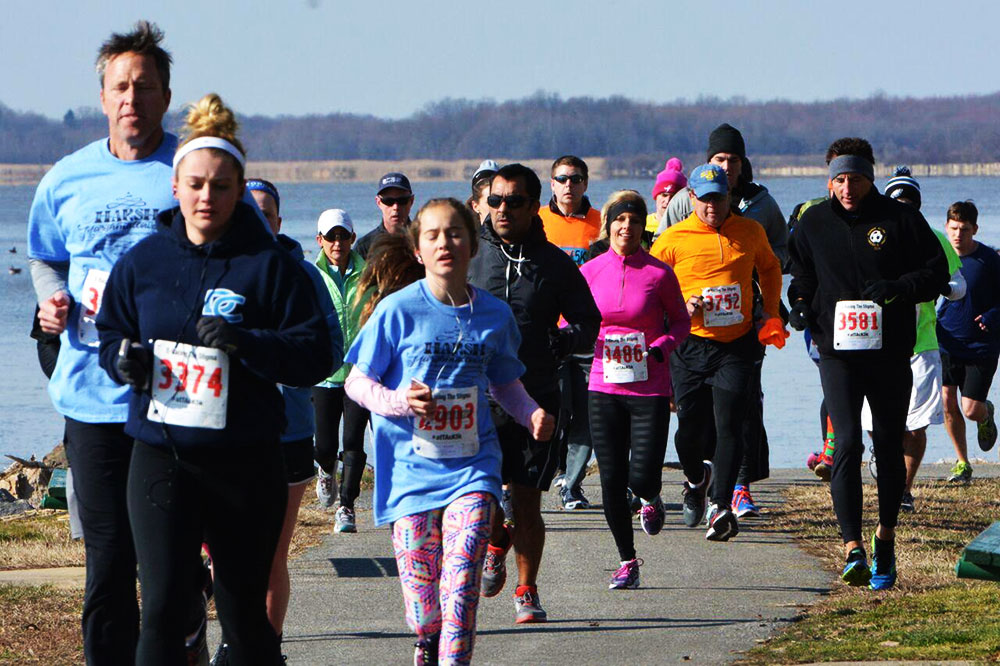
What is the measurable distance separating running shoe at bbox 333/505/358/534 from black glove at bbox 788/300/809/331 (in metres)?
3.04

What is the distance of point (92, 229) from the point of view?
18.3 feet

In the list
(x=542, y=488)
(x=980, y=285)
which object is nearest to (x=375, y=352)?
(x=542, y=488)

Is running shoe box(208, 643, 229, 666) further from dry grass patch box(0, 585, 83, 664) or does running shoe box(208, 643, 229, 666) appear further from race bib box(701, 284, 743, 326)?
race bib box(701, 284, 743, 326)

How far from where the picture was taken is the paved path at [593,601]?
7.28 meters

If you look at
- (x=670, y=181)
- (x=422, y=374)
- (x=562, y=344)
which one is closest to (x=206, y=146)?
(x=422, y=374)

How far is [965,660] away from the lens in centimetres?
663

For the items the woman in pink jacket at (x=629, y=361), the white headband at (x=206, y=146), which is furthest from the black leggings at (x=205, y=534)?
the woman in pink jacket at (x=629, y=361)

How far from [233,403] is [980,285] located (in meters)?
9.88

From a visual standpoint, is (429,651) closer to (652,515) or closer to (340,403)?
(652,515)

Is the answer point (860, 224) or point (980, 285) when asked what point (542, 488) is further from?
point (980, 285)

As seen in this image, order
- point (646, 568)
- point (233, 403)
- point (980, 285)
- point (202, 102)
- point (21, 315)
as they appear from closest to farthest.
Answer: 1. point (233, 403)
2. point (202, 102)
3. point (646, 568)
4. point (980, 285)
5. point (21, 315)

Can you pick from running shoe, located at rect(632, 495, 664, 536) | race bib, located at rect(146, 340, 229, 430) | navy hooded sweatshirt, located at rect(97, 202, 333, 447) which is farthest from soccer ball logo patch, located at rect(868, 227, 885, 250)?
race bib, located at rect(146, 340, 229, 430)

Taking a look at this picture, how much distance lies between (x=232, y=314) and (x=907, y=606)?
162 inches

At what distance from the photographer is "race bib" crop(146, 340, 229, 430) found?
16.3ft
